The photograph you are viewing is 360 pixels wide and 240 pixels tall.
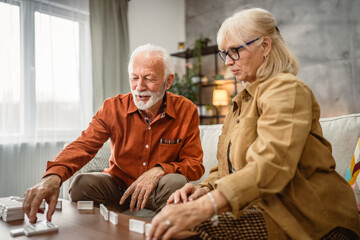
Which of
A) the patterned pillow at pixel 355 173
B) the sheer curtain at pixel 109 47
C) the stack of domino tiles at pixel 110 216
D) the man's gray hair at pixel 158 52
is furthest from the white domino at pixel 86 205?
the sheer curtain at pixel 109 47

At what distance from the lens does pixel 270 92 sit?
0.88 m

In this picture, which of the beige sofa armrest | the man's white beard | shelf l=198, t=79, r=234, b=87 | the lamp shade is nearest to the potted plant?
shelf l=198, t=79, r=234, b=87

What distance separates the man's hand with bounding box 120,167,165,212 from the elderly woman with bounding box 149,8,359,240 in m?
Result: 0.30

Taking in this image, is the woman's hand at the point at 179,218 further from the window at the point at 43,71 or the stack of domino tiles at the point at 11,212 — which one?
the window at the point at 43,71

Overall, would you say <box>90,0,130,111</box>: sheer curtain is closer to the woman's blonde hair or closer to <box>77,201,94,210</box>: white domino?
<box>77,201,94,210</box>: white domino

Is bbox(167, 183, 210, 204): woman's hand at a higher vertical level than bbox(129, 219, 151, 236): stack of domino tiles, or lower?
higher

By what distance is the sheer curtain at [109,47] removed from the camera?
3.77m

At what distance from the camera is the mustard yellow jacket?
2.49 feet

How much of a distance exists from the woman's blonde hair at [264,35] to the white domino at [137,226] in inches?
25.0

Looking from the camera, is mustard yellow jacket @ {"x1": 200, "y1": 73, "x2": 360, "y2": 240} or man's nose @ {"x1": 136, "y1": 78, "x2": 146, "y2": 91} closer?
mustard yellow jacket @ {"x1": 200, "y1": 73, "x2": 360, "y2": 240}

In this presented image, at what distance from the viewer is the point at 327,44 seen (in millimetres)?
3686

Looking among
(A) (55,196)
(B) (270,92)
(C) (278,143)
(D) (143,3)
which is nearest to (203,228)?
(C) (278,143)

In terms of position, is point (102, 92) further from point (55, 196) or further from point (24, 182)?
point (55, 196)

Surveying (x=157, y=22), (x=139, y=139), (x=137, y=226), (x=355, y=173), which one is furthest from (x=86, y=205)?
(x=157, y=22)
